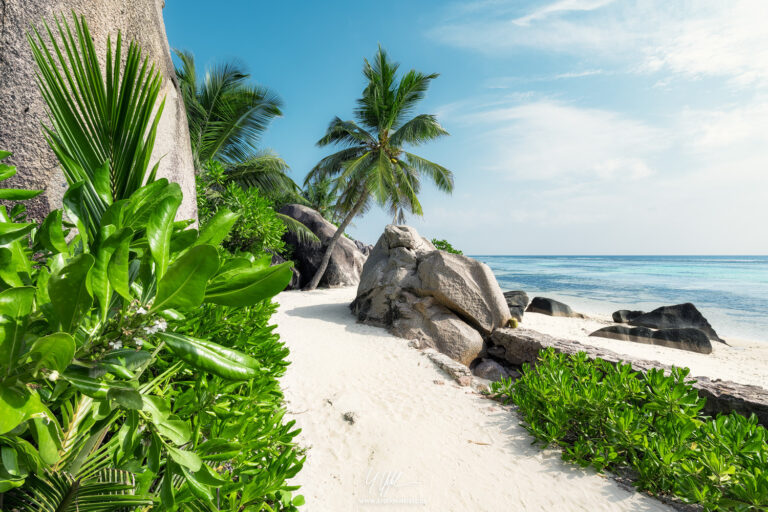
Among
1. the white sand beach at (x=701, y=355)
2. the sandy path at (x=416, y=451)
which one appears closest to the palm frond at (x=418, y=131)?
the white sand beach at (x=701, y=355)

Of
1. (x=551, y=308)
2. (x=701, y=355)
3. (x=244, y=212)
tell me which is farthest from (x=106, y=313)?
(x=551, y=308)

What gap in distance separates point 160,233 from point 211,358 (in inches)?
10.3

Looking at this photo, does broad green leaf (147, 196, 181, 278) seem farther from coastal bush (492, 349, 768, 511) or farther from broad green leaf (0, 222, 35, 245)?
coastal bush (492, 349, 768, 511)

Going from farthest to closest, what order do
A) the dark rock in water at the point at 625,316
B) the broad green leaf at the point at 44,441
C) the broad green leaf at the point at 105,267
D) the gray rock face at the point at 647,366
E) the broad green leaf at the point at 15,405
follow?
the dark rock in water at the point at 625,316
the gray rock face at the point at 647,366
the broad green leaf at the point at 44,441
the broad green leaf at the point at 105,267
the broad green leaf at the point at 15,405

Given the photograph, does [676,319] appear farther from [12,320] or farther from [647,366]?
[12,320]

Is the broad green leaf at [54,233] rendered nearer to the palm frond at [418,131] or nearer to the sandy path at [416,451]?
the sandy path at [416,451]

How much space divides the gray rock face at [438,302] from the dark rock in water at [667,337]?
5661 mm

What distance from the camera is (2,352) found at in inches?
18.7

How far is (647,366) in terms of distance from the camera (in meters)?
5.36

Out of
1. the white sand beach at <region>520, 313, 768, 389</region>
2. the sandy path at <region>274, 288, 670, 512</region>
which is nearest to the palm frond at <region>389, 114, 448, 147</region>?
the white sand beach at <region>520, 313, 768, 389</region>

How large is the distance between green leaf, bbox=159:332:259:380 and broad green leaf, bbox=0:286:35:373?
181mm

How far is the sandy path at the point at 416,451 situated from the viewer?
9.43 feet

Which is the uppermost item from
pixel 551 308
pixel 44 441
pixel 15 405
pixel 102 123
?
pixel 102 123

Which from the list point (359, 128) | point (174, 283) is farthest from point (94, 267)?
point (359, 128)
